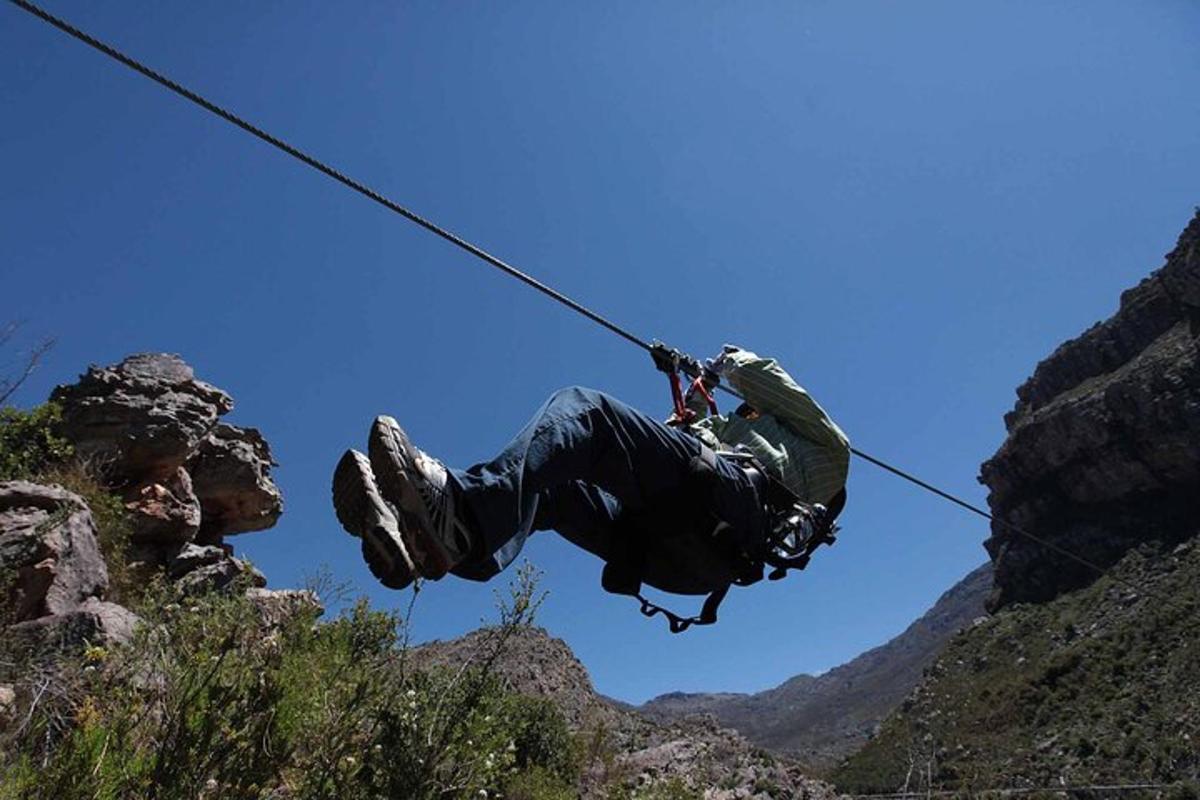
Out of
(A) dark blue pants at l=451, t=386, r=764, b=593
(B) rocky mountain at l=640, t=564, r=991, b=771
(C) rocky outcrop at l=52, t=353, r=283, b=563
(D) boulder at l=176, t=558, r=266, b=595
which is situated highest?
(B) rocky mountain at l=640, t=564, r=991, b=771

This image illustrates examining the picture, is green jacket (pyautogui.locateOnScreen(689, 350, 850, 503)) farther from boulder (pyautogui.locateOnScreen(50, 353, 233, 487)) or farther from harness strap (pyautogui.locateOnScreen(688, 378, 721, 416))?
boulder (pyautogui.locateOnScreen(50, 353, 233, 487))

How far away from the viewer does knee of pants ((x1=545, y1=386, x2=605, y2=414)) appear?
314 cm

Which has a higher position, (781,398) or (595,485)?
(781,398)

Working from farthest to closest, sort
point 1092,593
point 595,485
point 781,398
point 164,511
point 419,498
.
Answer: point 1092,593 → point 164,511 → point 781,398 → point 595,485 → point 419,498

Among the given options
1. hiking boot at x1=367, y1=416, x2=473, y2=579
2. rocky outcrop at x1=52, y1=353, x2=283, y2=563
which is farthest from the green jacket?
rocky outcrop at x1=52, y1=353, x2=283, y2=563

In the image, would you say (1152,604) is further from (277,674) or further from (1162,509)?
(277,674)

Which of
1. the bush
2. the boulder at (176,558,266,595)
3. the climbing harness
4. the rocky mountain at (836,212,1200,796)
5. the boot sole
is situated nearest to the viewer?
the boot sole

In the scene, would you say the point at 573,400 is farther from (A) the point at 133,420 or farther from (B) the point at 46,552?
(A) the point at 133,420

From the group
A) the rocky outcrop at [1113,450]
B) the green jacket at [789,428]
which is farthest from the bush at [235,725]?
the rocky outcrop at [1113,450]

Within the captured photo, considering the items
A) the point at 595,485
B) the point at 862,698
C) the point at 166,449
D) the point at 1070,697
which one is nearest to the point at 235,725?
the point at 595,485

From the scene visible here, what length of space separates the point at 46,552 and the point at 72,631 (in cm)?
218

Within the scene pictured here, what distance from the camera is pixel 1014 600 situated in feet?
248

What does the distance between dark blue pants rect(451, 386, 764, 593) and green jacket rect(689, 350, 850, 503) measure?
66 centimetres

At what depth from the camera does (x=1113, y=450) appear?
229ft
